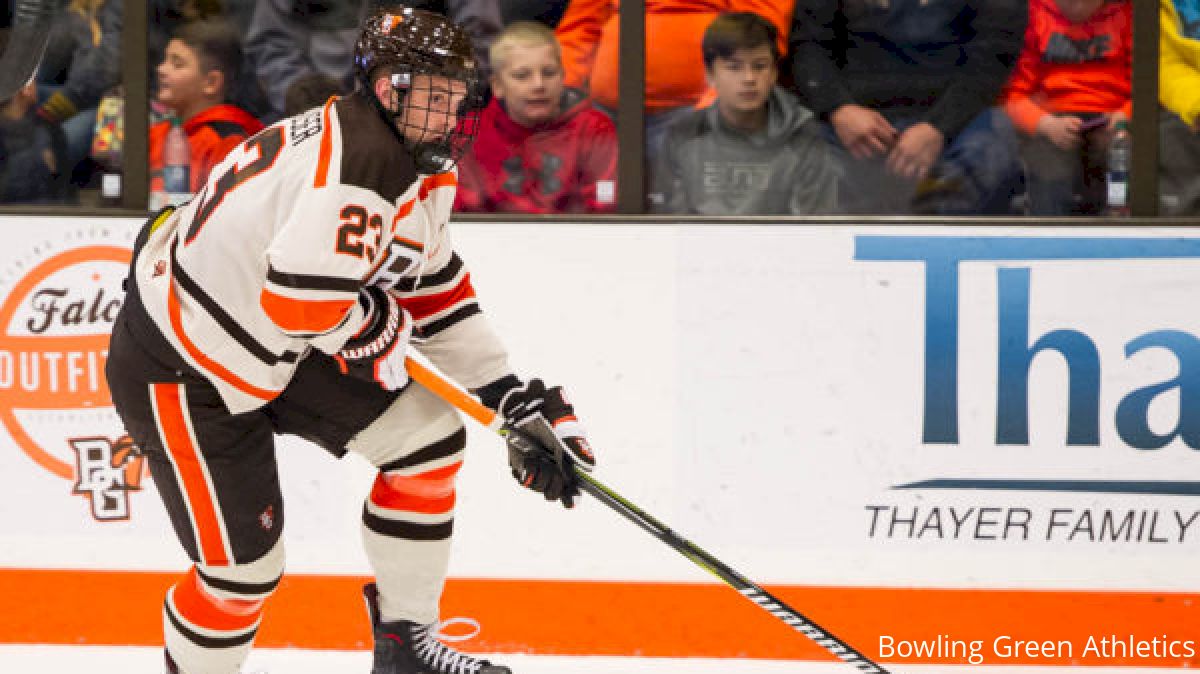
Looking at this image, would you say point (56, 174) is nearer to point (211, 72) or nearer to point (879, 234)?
point (211, 72)

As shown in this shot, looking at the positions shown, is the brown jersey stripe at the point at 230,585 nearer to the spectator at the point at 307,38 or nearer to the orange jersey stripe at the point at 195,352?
the orange jersey stripe at the point at 195,352

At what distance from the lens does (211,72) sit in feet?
10.8

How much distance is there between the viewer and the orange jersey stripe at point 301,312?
214cm

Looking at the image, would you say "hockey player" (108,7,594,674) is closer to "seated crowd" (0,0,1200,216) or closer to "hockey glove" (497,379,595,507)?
"hockey glove" (497,379,595,507)

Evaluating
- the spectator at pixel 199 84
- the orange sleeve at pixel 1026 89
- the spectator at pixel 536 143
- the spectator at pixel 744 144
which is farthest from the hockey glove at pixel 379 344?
the orange sleeve at pixel 1026 89

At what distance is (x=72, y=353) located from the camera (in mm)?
3174

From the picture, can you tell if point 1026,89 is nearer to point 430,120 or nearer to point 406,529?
point 430,120

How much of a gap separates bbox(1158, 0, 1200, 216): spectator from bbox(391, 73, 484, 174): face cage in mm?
1635

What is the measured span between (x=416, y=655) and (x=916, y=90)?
1.64m

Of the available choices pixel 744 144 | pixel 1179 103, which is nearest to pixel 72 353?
pixel 744 144

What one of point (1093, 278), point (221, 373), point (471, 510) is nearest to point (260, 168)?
point (221, 373)

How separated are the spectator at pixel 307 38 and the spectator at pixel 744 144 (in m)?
A: 0.50

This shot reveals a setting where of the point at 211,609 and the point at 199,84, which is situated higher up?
the point at 199,84

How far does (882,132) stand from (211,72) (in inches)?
60.6
